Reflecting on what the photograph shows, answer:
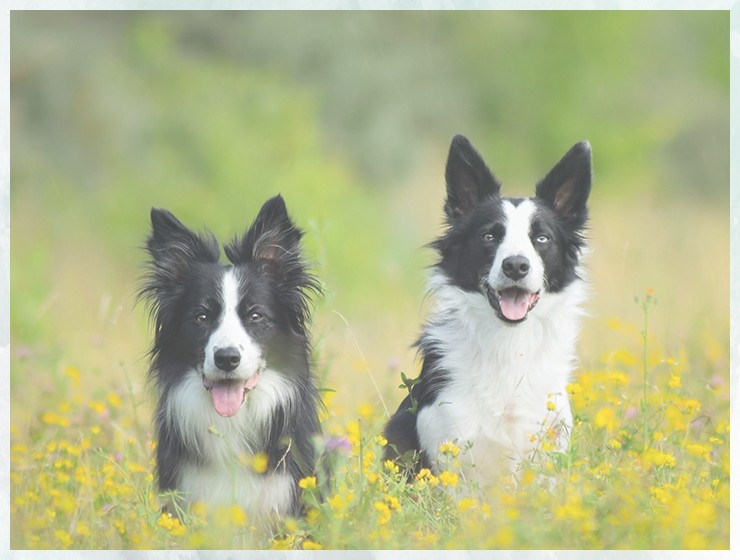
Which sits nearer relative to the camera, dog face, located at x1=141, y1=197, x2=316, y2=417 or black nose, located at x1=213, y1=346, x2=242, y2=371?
black nose, located at x1=213, y1=346, x2=242, y2=371

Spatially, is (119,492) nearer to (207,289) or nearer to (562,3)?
(207,289)

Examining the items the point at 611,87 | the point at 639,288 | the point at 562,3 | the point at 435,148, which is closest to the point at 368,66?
the point at 435,148

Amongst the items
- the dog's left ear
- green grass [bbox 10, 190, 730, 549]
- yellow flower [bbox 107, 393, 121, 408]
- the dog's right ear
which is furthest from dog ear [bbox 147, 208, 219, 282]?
yellow flower [bbox 107, 393, 121, 408]

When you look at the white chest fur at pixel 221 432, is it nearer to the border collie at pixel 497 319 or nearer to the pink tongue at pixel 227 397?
the pink tongue at pixel 227 397

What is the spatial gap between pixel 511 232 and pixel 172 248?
1.64 metres

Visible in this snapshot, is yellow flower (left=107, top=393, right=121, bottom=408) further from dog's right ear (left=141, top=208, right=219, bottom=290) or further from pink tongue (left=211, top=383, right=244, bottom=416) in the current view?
pink tongue (left=211, top=383, right=244, bottom=416)

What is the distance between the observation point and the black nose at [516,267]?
16.1ft

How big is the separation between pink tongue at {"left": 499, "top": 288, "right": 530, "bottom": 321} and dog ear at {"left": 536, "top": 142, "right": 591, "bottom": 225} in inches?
23.3

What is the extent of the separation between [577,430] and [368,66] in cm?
1357

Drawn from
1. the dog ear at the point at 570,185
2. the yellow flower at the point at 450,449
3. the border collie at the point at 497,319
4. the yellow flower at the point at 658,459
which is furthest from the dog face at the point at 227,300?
the yellow flower at the point at 658,459

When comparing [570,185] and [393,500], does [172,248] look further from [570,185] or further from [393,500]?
[570,185]

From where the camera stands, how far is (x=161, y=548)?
4387 millimetres

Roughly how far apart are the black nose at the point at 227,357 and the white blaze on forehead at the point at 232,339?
11 mm

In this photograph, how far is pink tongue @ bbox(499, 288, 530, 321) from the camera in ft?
16.5
